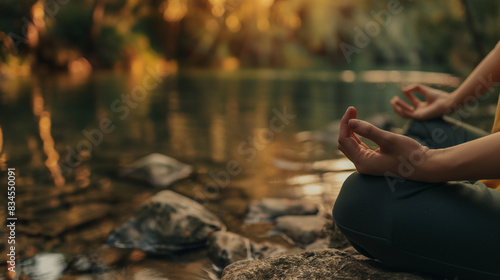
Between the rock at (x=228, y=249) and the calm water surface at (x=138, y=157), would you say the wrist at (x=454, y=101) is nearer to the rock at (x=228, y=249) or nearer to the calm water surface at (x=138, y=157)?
the calm water surface at (x=138, y=157)

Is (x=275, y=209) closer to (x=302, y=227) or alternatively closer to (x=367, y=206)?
(x=302, y=227)

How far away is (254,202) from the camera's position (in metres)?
2.74

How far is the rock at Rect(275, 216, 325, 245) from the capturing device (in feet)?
7.14

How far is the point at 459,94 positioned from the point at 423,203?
854mm

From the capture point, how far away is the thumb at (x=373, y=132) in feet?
3.60

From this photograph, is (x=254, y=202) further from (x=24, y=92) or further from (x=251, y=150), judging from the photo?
(x=24, y=92)

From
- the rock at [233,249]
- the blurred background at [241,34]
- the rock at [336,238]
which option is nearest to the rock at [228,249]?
the rock at [233,249]

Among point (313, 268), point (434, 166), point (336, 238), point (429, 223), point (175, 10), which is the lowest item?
point (336, 238)

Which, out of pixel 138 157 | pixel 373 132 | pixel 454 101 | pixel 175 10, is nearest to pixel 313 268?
pixel 373 132

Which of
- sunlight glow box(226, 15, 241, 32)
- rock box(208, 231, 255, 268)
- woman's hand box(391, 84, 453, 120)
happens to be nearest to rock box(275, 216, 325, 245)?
rock box(208, 231, 255, 268)

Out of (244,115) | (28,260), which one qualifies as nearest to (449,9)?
(244,115)

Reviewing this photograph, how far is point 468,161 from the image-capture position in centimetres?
106

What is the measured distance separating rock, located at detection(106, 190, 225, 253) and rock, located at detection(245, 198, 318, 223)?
30cm

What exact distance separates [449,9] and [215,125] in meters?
10.7
